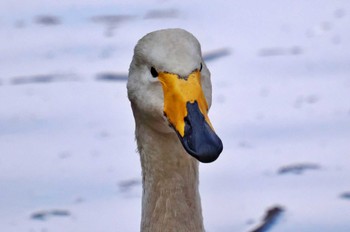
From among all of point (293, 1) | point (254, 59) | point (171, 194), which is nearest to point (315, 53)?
point (254, 59)

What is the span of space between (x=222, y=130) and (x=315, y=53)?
3.21 feet

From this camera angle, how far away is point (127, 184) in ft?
16.7

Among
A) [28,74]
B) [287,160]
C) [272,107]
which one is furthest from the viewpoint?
[28,74]

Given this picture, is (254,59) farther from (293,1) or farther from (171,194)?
(171,194)

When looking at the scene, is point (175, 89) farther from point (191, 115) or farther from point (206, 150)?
point (206, 150)

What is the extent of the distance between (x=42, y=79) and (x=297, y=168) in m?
1.43

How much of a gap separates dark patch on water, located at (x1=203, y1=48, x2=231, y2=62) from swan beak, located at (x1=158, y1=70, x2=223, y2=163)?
2990 millimetres

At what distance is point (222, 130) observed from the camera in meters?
5.49

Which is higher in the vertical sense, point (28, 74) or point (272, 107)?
point (28, 74)

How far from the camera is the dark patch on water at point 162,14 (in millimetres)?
6762

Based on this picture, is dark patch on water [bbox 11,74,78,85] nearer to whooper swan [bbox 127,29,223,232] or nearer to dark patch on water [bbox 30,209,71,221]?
dark patch on water [bbox 30,209,71,221]

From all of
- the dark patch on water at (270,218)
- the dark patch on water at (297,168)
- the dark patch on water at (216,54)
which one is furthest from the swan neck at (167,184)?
the dark patch on water at (216,54)

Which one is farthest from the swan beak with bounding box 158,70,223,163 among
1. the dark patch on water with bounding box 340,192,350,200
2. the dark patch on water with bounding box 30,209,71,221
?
the dark patch on water with bounding box 340,192,350,200

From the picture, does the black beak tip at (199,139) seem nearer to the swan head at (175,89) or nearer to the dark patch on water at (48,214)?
the swan head at (175,89)
